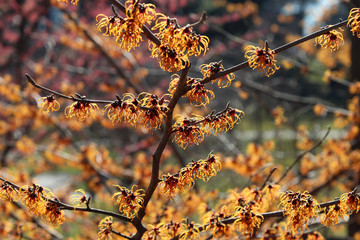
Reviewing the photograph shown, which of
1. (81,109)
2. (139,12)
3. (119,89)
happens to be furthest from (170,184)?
(119,89)

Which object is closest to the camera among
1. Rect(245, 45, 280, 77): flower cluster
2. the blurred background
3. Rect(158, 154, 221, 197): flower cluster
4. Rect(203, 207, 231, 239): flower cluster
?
Rect(245, 45, 280, 77): flower cluster

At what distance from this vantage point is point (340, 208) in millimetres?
1604

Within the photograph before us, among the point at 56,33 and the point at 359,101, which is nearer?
the point at 359,101

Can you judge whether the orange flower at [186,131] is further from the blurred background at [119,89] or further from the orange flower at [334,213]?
the blurred background at [119,89]

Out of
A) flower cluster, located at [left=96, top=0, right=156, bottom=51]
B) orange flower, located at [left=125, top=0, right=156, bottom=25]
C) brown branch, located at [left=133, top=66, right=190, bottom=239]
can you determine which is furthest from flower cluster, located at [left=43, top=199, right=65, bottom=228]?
orange flower, located at [left=125, top=0, right=156, bottom=25]

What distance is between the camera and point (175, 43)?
4.48 ft

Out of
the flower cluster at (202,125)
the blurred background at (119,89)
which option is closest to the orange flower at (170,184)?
the flower cluster at (202,125)

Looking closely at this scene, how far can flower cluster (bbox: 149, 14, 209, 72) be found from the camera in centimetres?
136

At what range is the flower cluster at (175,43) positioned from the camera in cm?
136

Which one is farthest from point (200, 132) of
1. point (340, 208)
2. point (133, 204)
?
point (340, 208)

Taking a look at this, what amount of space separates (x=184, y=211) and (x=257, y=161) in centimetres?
128

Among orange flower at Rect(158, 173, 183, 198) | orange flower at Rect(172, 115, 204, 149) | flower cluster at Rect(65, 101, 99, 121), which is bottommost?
orange flower at Rect(158, 173, 183, 198)

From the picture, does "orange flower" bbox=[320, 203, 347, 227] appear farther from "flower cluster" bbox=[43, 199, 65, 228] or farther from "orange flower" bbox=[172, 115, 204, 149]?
"flower cluster" bbox=[43, 199, 65, 228]

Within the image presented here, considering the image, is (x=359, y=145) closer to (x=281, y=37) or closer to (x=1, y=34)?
(x=1, y=34)
